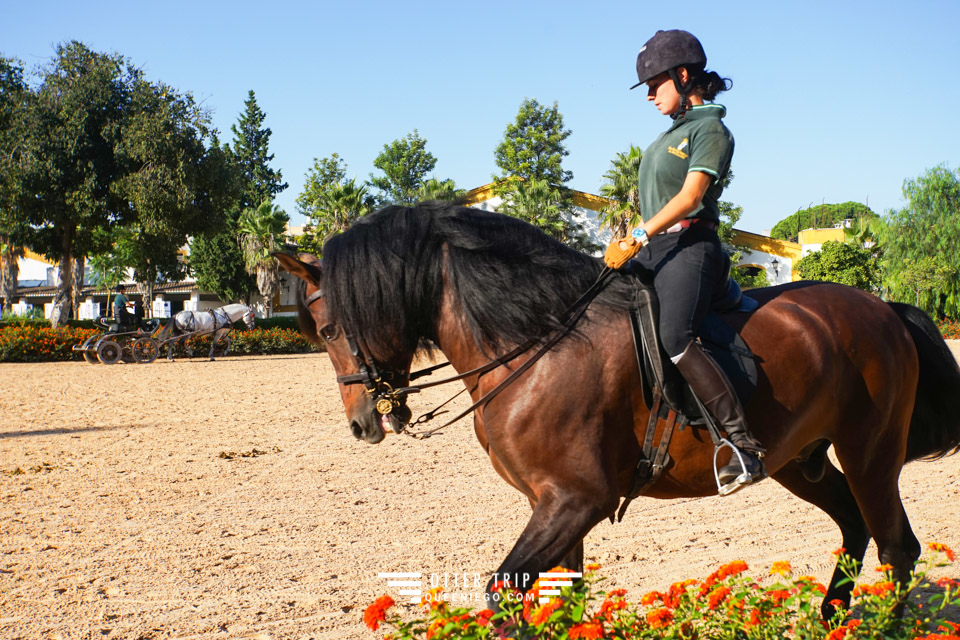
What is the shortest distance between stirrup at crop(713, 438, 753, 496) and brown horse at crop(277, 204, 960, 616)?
10cm

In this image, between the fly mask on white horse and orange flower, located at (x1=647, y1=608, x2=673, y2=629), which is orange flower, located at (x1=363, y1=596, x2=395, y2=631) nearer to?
orange flower, located at (x1=647, y1=608, x2=673, y2=629)

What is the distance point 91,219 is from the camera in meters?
26.4

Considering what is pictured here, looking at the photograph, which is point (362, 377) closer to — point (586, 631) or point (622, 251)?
point (622, 251)

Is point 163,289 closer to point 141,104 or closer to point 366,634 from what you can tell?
point 141,104

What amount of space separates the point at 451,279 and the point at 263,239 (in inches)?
1806

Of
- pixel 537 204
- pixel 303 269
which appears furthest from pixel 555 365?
pixel 537 204

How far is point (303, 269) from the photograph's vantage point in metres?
3.38

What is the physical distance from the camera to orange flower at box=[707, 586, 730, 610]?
251 centimetres

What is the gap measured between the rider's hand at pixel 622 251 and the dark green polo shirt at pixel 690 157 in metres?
0.33

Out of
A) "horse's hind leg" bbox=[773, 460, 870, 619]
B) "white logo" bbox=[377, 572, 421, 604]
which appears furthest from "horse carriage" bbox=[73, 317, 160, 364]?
"horse's hind leg" bbox=[773, 460, 870, 619]

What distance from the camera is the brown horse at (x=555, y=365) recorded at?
290cm

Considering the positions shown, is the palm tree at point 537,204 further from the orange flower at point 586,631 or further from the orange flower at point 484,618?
the orange flower at point 586,631

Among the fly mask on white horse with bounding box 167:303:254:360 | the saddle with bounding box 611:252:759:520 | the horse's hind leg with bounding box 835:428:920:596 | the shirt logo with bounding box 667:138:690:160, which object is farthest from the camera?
the fly mask on white horse with bounding box 167:303:254:360

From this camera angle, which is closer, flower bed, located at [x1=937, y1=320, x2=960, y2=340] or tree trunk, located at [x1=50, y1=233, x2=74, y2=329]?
tree trunk, located at [x1=50, y1=233, x2=74, y2=329]
